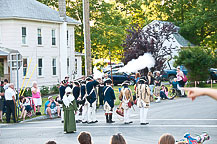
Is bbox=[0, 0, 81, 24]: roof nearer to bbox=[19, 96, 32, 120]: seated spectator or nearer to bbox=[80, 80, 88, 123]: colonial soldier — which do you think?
bbox=[19, 96, 32, 120]: seated spectator

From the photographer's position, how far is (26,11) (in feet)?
118

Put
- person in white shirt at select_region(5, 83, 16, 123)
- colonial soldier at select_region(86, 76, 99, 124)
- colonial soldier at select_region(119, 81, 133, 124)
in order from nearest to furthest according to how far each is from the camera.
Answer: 1. colonial soldier at select_region(119, 81, 133, 124)
2. colonial soldier at select_region(86, 76, 99, 124)
3. person in white shirt at select_region(5, 83, 16, 123)

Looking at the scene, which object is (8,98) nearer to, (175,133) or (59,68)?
(175,133)

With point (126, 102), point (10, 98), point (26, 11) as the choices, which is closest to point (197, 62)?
point (26, 11)

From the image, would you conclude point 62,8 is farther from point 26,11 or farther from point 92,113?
point 92,113

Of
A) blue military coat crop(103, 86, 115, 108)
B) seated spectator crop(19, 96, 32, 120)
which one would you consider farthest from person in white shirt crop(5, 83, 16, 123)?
blue military coat crop(103, 86, 115, 108)

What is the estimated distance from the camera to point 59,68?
39.4 meters

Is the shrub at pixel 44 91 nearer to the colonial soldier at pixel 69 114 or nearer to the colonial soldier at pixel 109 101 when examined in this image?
the colonial soldier at pixel 109 101

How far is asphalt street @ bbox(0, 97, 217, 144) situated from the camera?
1317 cm

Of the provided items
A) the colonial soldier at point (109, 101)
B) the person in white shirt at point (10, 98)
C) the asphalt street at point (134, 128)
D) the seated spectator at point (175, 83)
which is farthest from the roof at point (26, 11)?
the colonial soldier at point (109, 101)

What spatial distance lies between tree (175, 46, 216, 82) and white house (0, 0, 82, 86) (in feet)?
37.3

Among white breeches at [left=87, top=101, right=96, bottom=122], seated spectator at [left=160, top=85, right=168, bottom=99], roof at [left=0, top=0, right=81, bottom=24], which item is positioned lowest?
white breeches at [left=87, top=101, right=96, bottom=122]

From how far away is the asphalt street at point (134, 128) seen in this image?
13172 mm

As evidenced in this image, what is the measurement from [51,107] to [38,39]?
18.2 m
